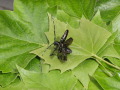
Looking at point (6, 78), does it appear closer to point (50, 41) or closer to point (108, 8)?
point (50, 41)

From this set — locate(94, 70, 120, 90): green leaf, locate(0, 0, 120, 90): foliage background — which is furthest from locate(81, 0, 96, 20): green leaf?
locate(94, 70, 120, 90): green leaf

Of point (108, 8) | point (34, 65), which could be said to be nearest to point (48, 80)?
point (34, 65)

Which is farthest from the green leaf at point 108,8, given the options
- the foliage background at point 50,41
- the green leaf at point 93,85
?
the green leaf at point 93,85

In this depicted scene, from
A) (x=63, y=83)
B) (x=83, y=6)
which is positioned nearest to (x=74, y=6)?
(x=83, y=6)

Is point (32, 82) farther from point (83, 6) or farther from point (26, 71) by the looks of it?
point (83, 6)

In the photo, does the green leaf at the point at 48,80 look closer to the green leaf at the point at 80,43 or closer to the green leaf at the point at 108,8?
the green leaf at the point at 80,43

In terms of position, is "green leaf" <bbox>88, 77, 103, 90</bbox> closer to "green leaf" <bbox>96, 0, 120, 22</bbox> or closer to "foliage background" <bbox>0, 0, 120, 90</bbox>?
"foliage background" <bbox>0, 0, 120, 90</bbox>
